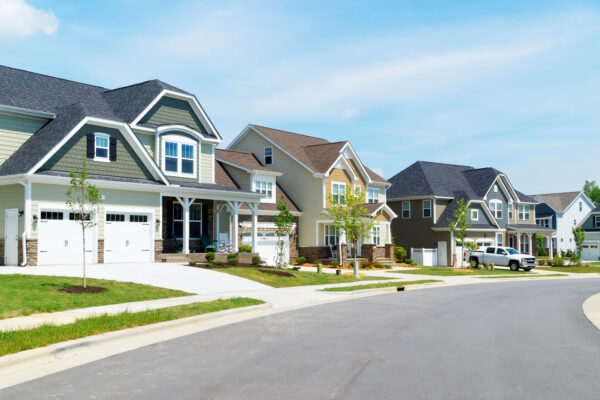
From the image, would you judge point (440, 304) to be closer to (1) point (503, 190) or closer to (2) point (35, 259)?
(2) point (35, 259)

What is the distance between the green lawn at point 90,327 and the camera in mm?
10060

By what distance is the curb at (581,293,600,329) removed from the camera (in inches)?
604

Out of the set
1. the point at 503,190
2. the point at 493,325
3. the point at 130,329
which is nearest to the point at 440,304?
the point at 493,325

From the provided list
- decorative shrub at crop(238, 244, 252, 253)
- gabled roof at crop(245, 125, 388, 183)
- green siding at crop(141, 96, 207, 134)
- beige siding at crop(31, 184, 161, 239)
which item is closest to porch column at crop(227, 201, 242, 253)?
decorative shrub at crop(238, 244, 252, 253)

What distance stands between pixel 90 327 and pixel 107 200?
15.8 metres

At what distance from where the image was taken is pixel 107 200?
2666 cm

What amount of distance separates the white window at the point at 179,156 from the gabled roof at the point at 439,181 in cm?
2565

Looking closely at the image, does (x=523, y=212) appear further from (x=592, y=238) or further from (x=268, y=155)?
(x=268, y=155)

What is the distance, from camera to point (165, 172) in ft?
104

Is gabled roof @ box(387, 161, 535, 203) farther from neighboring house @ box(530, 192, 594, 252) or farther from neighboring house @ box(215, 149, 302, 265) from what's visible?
neighboring house @ box(530, 192, 594, 252)

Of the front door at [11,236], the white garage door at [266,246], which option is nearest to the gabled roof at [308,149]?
the white garage door at [266,246]

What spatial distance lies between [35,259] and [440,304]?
16219 millimetres

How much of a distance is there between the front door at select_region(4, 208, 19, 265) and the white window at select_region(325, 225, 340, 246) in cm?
2353

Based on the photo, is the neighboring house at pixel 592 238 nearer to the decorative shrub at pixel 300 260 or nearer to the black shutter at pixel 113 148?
the decorative shrub at pixel 300 260
